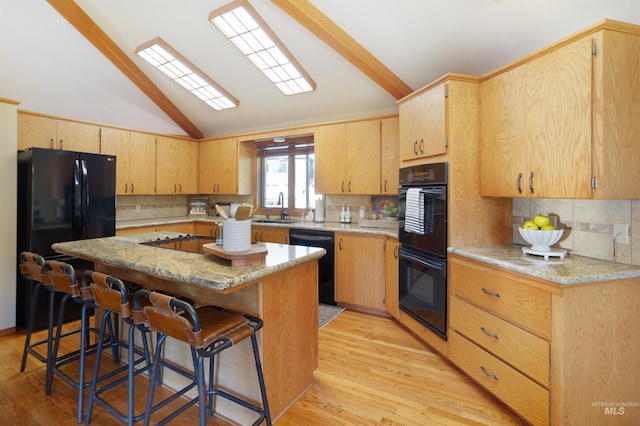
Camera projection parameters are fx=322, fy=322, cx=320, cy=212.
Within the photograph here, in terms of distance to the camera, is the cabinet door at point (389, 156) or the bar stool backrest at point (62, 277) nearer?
the bar stool backrest at point (62, 277)

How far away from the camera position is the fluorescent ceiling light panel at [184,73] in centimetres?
368

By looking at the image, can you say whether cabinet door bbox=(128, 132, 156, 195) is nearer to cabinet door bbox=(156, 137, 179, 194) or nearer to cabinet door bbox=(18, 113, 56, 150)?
cabinet door bbox=(156, 137, 179, 194)

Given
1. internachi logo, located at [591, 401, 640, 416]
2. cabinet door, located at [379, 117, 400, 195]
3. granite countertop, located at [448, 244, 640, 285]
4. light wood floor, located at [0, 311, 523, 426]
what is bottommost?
light wood floor, located at [0, 311, 523, 426]

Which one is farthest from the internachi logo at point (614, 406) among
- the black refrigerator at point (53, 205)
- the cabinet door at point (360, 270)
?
the black refrigerator at point (53, 205)

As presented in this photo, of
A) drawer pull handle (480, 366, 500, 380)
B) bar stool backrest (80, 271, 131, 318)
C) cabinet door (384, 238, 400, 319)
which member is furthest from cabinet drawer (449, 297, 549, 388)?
bar stool backrest (80, 271, 131, 318)

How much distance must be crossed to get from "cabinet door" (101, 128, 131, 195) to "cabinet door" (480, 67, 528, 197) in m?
4.29

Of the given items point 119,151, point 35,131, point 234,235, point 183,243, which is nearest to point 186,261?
point 234,235

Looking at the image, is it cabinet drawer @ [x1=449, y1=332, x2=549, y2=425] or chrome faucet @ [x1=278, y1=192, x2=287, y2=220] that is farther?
chrome faucet @ [x1=278, y1=192, x2=287, y2=220]

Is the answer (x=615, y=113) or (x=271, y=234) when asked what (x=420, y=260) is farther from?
(x=271, y=234)

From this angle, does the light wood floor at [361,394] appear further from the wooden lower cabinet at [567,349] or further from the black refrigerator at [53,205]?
the black refrigerator at [53,205]

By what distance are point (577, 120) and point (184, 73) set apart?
159 inches

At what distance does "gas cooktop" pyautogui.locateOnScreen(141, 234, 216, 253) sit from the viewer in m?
2.18

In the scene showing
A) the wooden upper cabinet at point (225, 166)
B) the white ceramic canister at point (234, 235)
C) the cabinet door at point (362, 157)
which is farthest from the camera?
the wooden upper cabinet at point (225, 166)

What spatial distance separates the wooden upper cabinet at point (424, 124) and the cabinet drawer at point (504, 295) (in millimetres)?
933
